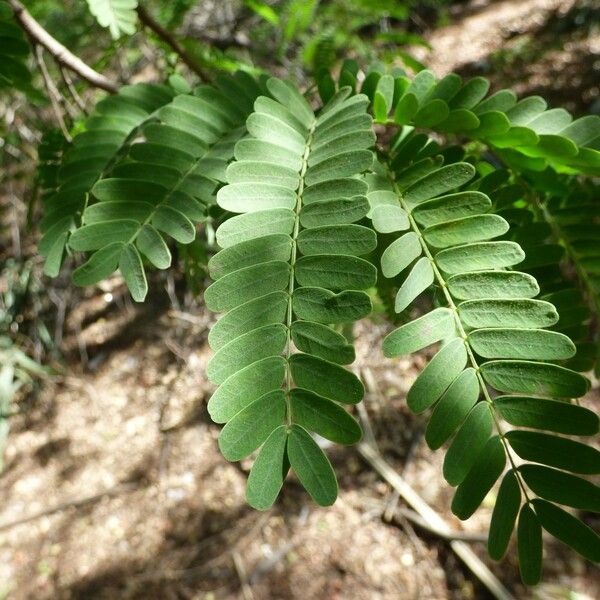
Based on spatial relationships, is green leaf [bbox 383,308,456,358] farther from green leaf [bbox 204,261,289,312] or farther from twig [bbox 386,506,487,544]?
twig [bbox 386,506,487,544]

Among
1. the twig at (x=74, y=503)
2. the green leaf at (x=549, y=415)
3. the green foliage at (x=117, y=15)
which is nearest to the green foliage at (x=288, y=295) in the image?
the green leaf at (x=549, y=415)

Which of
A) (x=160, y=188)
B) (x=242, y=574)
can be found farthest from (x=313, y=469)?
(x=242, y=574)

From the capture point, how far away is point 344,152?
2.85 feet

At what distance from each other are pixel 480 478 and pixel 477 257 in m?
0.33

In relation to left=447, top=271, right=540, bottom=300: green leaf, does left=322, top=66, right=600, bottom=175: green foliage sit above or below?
above

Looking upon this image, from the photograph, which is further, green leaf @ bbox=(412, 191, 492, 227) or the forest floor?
the forest floor

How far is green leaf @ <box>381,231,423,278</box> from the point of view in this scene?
80 cm

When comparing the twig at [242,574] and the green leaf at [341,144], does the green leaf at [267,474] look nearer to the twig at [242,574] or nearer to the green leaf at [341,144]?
the green leaf at [341,144]

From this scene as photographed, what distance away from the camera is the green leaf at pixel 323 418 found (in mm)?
667

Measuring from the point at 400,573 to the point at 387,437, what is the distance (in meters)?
0.70

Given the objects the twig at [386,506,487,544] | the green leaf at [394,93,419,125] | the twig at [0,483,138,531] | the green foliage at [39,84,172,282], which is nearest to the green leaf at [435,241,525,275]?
the green leaf at [394,93,419,125]

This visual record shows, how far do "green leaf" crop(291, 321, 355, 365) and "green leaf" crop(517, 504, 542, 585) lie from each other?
1.02 ft

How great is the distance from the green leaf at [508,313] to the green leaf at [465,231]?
4.5 inches

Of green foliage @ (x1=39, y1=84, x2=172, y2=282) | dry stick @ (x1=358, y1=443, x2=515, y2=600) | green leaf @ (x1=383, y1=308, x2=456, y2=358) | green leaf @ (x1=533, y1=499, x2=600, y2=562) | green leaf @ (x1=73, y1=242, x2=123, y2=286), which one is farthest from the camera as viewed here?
dry stick @ (x1=358, y1=443, x2=515, y2=600)
